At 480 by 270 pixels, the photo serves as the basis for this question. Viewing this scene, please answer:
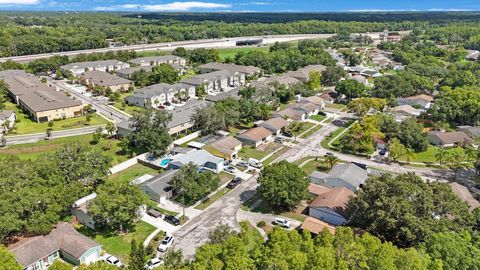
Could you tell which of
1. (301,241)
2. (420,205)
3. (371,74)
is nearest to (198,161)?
(301,241)

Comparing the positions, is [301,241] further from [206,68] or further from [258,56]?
[258,56]

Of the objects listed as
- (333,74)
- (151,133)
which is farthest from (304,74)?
(151,133)

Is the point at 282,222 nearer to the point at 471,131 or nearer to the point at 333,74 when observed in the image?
the point at 471,131

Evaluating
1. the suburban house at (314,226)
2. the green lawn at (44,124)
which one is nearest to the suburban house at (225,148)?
the suburban house at (314,226)

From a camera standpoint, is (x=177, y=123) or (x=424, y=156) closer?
(x=424, y=156)

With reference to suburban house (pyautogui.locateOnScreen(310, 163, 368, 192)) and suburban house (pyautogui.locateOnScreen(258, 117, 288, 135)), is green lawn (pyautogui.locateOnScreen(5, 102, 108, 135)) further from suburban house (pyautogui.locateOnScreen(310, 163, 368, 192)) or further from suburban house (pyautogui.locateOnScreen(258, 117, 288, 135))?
suburban house (pyautogui.locateOnScreen(310, 163, 368, 192))

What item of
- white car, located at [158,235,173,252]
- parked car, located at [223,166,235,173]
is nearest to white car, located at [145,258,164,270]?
white car, located at [158,235,173,252]

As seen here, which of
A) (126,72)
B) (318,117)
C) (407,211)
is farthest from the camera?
(126,72)
